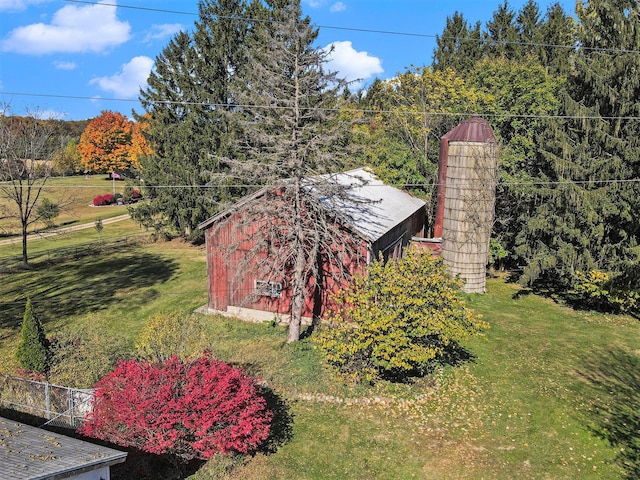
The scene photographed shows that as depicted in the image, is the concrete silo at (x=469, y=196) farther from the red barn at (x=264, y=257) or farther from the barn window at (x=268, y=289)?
the barn window at (x=268, y=289)

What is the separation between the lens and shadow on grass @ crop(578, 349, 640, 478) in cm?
1087

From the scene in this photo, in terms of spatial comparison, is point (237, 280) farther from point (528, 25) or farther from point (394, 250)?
point (528, 25)

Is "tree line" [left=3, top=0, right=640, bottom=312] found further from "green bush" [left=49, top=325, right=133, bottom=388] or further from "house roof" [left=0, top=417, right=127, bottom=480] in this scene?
"house roof" [left=0, top=417, right=127, bottom=480]

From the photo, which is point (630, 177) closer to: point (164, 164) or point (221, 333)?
point (221, 333)

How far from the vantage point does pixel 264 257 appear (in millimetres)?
18594

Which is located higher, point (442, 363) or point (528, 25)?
point (528, 25)

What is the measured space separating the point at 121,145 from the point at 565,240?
6538 cm

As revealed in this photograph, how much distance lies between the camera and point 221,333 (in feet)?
58.4

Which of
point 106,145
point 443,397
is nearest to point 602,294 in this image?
point 443,397

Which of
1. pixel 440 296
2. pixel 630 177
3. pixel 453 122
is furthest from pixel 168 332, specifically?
pixel 453 122

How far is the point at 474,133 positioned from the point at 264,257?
40.2 feet

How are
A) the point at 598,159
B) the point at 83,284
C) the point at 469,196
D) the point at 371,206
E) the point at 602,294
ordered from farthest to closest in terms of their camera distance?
the point at 83,284, the point at 469,196, the point at 371,206, the point at 602,294, the point at 598,159

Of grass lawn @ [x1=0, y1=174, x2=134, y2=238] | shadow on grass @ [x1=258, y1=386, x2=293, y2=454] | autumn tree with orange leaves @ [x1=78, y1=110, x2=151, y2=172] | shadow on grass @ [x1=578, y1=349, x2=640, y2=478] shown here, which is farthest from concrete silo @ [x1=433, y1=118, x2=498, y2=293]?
autumn tree with orange leaves @ [x1=78, y1=110, x2=151, y2=172]

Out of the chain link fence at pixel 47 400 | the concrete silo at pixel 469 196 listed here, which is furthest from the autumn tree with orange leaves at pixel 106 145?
the chain link fence at pixel 47 400
